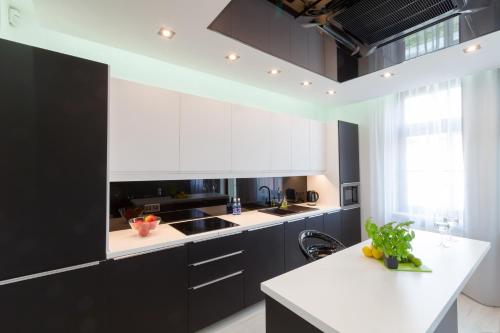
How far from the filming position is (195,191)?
2471 millimetres

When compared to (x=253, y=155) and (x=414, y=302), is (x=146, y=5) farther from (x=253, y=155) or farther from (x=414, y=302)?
(x=414, y=302)

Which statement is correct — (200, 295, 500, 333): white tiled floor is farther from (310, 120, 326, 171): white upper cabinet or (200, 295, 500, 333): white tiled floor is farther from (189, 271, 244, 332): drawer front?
(310, 120, 326, 171): white upper cabinet

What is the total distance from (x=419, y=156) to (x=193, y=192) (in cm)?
287

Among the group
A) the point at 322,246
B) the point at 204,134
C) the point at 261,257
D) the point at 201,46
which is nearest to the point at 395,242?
the point at 322,246

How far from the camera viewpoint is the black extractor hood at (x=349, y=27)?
1288mm

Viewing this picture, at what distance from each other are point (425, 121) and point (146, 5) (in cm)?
323

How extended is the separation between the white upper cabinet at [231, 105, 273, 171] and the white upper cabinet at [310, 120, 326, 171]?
82 cm

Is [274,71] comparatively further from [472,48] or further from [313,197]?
[313,197]

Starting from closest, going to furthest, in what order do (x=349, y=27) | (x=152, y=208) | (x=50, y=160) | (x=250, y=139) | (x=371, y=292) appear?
1. (x=371, y=292)
2. (x=50, y=160)
3. (x=349, y=27)
4. (x=152, y=208)
5. (x=250, y=139)

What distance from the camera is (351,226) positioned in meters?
3.33

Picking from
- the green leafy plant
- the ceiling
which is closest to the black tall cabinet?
the ceiling

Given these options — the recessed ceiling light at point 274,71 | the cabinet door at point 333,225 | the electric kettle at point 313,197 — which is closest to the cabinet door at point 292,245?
the cabinet door at point 333,225

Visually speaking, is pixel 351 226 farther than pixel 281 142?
Yes

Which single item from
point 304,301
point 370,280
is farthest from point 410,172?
point 304,301
